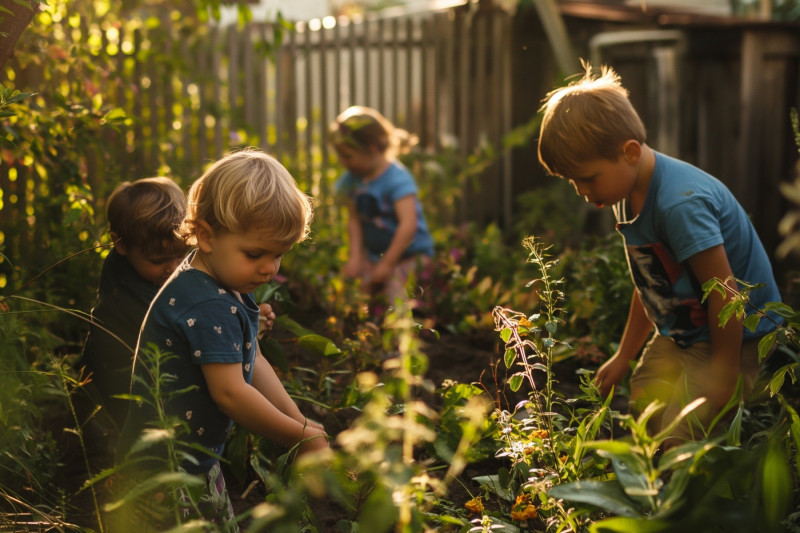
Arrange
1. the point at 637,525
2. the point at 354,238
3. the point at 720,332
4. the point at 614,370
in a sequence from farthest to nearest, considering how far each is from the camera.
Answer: the point at 354,238 < the point at 614,370 < the point at 720,332 < the point at 637,525

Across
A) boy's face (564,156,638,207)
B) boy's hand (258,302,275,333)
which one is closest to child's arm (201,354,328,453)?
boy's hand (258,302,275,333)

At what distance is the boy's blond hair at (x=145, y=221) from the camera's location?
275 centimetres

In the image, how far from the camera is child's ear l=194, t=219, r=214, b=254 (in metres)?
2.26

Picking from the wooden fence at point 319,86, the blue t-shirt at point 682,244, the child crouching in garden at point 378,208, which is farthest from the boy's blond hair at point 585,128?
the wooden fence at point 319,86

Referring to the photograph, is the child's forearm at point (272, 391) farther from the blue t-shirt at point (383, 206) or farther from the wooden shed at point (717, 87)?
the wooden shed at point (717, 87)

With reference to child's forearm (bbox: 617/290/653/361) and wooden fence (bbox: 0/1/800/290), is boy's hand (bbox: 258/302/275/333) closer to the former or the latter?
child's forearm (bbox: 617/290/653/361)

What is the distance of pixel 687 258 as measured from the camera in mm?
2637

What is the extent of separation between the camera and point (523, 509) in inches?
86.5

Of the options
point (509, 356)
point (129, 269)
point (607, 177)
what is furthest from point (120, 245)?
point (607, 177)

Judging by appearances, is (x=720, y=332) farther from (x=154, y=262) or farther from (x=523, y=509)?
(x=154, y=262)

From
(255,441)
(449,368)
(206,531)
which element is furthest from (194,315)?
(449,368)

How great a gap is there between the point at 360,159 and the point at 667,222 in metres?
3.04

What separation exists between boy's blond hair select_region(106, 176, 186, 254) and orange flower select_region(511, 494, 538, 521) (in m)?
1.35

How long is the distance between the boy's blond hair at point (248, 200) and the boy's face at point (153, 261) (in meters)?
0.49
